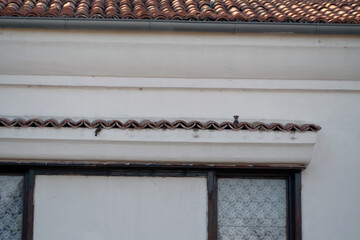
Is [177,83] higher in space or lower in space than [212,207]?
higher

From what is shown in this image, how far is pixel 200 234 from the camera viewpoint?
29.6 feet

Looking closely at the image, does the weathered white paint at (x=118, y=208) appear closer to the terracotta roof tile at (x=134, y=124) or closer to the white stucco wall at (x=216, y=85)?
the terracotta roof tile at (x=134, y=124)

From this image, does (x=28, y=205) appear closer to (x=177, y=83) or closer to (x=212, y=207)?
(x=212, y=207)

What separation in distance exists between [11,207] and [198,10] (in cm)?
375

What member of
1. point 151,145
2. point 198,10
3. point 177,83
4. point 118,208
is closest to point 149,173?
point 151,145

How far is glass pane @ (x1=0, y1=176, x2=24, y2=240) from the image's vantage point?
906 cm

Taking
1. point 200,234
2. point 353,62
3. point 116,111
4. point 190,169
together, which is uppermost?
point 353,62

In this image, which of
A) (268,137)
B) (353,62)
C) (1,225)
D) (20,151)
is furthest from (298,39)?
(1,225)

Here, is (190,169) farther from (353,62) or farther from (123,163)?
(353,62)

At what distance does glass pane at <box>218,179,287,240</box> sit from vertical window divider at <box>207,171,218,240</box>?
0.12 meters

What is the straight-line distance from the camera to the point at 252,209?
9211mm

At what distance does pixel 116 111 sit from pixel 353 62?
10.7 ft

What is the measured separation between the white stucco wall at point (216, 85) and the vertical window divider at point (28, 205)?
2.91 ft

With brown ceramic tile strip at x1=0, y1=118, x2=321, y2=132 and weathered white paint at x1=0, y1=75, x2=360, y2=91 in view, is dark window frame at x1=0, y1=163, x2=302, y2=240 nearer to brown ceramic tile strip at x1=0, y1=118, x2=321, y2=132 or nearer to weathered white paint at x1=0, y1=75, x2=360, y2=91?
brown ceramic tile strip at x1=0, y1=118, x2=321, y2=132
